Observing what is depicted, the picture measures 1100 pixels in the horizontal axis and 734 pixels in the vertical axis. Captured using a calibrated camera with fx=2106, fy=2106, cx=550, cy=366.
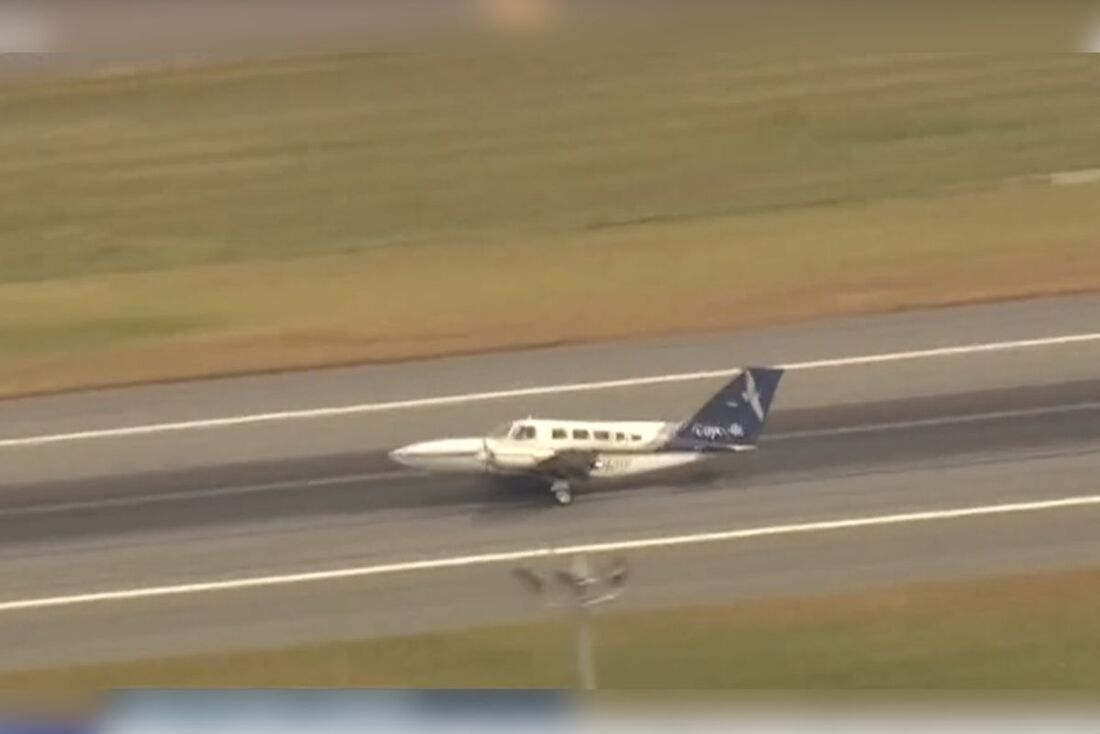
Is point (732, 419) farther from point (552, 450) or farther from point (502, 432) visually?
point (502, 432)

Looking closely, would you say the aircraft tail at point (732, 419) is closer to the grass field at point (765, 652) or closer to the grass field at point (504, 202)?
the grass field at point (765, 652)

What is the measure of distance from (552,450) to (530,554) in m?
1.69

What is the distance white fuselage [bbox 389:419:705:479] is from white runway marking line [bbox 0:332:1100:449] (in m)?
3.13

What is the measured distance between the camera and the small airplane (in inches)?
1185

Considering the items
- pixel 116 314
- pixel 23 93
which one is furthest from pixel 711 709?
pixel 23 93

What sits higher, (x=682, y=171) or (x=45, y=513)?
(x=682, y=171)

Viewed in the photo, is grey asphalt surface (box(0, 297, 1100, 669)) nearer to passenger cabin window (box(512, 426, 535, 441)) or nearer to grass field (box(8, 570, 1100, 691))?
grass field (box(8, 570, 1100, 691))

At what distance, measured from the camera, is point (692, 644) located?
25.9 meters

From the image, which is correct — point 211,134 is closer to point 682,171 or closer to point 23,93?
point 23,93

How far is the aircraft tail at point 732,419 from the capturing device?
30.5 m

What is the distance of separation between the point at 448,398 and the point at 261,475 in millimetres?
3531

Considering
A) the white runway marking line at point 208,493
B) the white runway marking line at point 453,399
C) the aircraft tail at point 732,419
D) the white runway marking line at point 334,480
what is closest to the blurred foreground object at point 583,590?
the aircraft tail at point 732,419

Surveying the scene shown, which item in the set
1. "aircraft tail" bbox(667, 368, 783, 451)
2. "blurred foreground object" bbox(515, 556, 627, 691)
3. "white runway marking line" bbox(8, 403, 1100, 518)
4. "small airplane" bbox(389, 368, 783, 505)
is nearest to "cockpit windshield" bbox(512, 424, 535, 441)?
"small airplane" bbox(389, 368, 783, 505)

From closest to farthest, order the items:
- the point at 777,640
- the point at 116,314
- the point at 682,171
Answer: the point at 777,640 < the point at 116,314 < the point at 682,171
